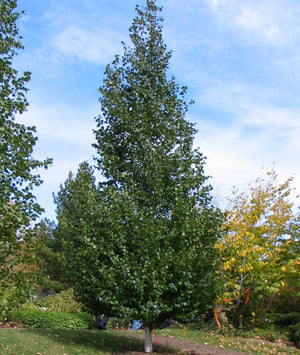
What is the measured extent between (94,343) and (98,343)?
0.13 metres

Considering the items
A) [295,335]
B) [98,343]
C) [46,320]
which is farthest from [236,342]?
[46,320]

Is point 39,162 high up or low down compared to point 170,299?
up

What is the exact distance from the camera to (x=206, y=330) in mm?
13414

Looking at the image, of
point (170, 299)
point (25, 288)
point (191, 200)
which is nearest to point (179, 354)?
point (170, 299)

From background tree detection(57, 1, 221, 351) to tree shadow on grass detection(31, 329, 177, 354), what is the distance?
2.93 ft

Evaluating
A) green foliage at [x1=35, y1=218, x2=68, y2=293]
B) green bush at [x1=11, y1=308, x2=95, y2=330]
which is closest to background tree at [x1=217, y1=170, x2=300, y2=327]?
green bush at [x1=11, y1=308, x2=95, y2=330]

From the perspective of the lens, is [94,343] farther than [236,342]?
No

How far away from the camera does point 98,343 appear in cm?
872

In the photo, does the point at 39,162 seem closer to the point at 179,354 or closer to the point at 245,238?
the point at 179,354

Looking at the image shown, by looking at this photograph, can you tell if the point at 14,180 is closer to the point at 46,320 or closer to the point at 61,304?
the point at 46,320

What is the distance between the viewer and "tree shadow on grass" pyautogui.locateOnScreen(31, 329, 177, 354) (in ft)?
26.0

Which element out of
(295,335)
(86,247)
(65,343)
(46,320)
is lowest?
(295,335)

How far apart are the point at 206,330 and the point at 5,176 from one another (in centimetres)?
1099

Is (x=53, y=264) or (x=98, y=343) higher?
(x=53, y=264)
